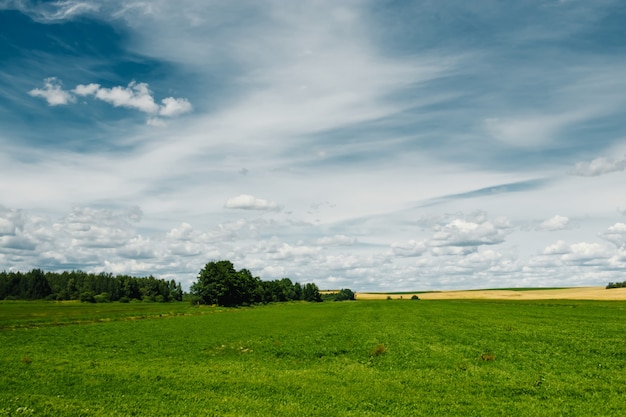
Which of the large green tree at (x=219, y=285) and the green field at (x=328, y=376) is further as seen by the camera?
the large green tree at (x=219, y=285)

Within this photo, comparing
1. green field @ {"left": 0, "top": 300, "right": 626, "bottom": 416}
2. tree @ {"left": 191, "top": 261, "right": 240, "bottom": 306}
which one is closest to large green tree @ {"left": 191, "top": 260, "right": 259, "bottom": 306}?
tree @ {"left": 191, "top": 261, "right": 240, "bottom": 306}

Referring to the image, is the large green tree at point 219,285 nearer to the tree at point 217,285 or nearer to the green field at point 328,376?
the tree at point 217,285

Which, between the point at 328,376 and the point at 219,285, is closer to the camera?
the point at 328,376

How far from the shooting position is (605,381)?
23.2 m

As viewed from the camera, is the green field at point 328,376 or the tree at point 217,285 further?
the tree at point 217,285

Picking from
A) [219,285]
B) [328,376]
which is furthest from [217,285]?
[328,376]

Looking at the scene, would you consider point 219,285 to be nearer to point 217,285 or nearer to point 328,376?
point 217,285

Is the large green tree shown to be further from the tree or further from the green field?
the green field

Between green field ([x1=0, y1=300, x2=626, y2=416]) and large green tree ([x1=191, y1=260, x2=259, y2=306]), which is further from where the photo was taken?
large green tree ([x1=191, y1=260, x2=259, y2=306])

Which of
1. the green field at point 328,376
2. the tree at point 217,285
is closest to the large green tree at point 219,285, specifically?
the tree at point 217,285

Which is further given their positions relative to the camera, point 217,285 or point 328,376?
point 217,285

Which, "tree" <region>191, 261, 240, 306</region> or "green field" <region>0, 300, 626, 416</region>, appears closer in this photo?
"green field" <region>0, 300, 626, 416</region>

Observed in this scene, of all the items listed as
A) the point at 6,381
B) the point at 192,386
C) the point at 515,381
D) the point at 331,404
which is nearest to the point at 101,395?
the point at 192,386

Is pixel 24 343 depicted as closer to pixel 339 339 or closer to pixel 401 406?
pixel 339 339
